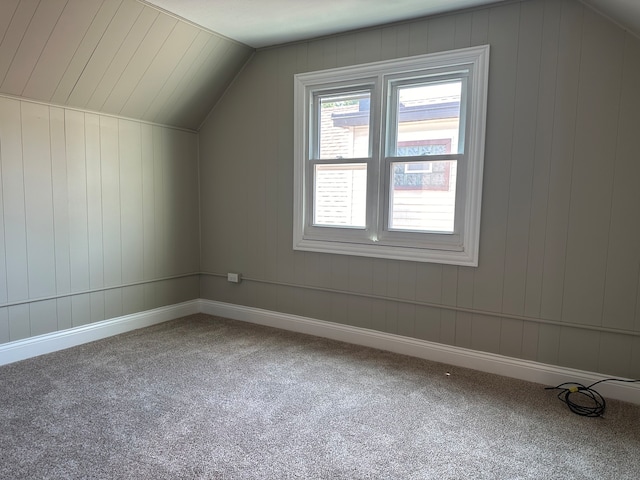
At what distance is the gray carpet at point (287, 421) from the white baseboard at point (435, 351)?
0.10 meters

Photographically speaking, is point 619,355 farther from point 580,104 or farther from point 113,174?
point 113,174

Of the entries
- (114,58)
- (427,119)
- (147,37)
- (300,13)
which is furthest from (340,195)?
(114,58)

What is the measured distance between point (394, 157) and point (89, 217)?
8.29ft

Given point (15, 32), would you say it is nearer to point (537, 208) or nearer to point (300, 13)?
point (300, 13)

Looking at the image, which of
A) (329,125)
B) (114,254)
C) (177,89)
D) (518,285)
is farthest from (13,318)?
(518,285)

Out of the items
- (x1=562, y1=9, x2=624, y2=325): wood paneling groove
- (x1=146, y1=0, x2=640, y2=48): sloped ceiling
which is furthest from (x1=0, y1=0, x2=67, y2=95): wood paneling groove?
(x1=562, y1=9, x2=624, y2=325): wood paneling groove

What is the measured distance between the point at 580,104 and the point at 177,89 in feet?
10.2

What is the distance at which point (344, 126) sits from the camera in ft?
11.4

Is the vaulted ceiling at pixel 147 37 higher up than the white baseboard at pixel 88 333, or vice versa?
the vaulted ceiling at pixel 147 37

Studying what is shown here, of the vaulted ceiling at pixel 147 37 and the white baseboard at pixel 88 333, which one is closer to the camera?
the vaulted ceiling at pixel 147 37

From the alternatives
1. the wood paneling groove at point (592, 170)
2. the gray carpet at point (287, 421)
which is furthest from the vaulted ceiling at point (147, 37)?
the gray carpet at point (287, 421)

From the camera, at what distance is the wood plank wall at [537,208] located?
2471mm

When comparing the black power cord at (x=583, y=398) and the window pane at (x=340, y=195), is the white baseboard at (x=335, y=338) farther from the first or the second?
the window pane at (x=340, y=195)

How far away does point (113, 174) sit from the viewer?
3566 mm
